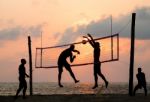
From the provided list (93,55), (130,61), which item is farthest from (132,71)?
(93,55)

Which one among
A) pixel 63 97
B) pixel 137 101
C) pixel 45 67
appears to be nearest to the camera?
pixel 137 101

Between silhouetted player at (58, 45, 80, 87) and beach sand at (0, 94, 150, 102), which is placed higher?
silhouetted player at (58, 45, 80, 87)

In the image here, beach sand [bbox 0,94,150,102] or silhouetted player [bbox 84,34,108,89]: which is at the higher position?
silhouetted player [bbox 84,34,108,89]

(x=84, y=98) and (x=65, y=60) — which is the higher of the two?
(x=65, y=60)

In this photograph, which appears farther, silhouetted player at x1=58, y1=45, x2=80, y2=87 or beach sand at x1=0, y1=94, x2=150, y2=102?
silhouetted player at x1=58, y1=45, x2=80, y2=87

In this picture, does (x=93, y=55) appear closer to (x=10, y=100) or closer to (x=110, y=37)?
(x=110, y=37)

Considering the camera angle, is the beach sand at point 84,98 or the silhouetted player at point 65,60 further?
the silhouetted player at point 65,60

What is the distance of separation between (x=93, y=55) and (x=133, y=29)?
255cm

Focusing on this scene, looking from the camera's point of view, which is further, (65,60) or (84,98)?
(65,60)

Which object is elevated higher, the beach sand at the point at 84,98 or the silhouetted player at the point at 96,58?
the silhouetted player at the point at 96,58

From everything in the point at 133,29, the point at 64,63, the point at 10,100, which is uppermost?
the point at 133,29

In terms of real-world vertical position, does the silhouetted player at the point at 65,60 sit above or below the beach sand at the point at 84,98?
above

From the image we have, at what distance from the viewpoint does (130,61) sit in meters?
29.0

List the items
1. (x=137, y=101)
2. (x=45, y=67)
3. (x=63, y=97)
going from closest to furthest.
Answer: (x=137, y=101)
(x=63, y=97)
(x=45, y=67)
